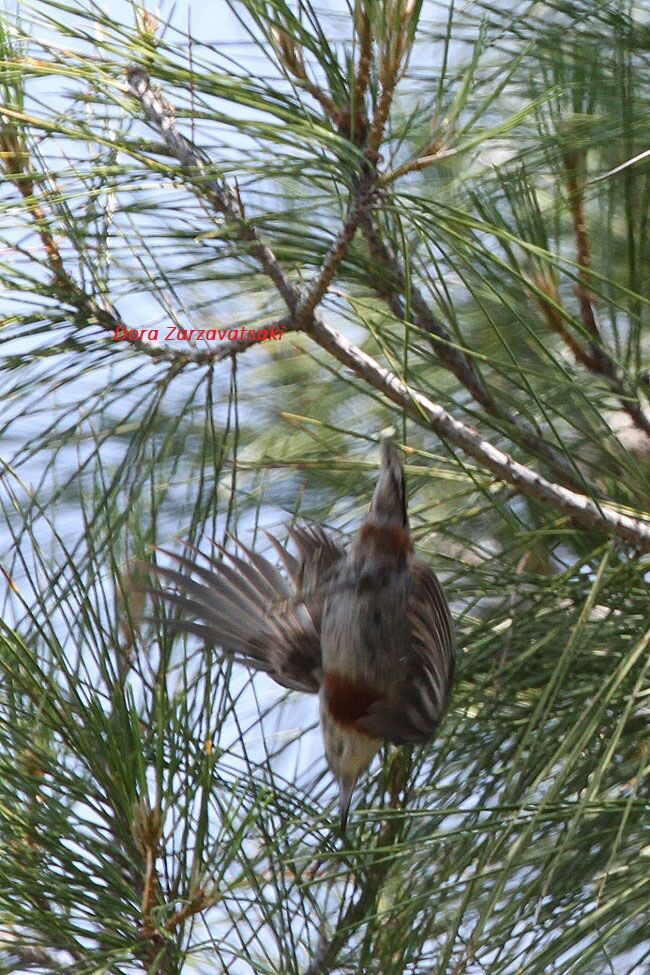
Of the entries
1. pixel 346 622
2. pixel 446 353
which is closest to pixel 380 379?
pixel 446 353

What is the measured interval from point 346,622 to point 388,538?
13 centimetres

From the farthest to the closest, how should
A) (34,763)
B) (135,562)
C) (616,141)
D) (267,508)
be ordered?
(267,508) → (616,141) → (135,562) → (34,763)

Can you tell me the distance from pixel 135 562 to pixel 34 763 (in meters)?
0.24

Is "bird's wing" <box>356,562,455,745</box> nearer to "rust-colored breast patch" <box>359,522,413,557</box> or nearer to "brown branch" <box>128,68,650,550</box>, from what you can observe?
"rust-colored breast patch" <box>359,522,413,557</box>

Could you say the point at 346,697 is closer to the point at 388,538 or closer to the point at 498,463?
the point at 388,538

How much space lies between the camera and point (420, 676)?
1440mm

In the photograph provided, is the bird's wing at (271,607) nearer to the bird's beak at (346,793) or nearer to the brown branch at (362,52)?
the bird's beak at (346,793)

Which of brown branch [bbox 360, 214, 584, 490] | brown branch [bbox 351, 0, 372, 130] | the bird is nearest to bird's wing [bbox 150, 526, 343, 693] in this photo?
the bird

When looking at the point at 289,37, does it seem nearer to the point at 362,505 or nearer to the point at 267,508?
the point at 362,505

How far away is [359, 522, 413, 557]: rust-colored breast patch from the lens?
4.49 feet

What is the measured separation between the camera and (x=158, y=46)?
1.19 metres

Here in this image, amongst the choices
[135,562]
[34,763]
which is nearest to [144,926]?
[34,763]

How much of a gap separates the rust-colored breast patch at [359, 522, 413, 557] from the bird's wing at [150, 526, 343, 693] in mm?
99

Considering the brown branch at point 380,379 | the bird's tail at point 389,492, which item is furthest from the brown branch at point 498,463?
the bird's tail at point 389,492
